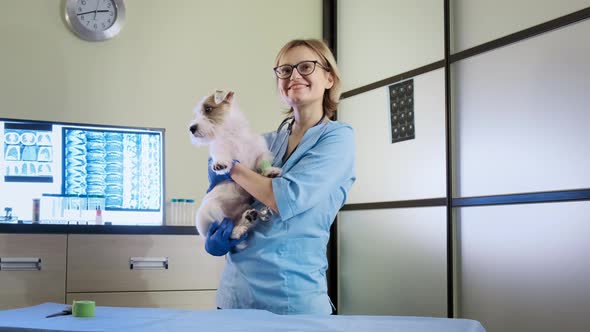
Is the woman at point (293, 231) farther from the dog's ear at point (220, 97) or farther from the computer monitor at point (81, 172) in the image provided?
the computer monitor at point (81, 172)

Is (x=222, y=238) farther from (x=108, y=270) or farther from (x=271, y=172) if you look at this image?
(x=108, y=270)

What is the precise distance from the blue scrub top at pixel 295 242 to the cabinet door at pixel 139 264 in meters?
1.15

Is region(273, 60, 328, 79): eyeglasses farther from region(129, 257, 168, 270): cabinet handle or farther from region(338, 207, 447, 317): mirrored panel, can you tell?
region(338, 207, 447, 317): mirrored panel

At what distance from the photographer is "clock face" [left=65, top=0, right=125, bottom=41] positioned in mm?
3322

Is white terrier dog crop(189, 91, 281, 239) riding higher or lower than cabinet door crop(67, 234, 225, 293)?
higher

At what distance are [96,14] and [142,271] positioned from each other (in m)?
1.34

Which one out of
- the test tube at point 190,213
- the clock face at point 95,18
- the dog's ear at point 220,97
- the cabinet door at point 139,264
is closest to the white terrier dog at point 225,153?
the dog's ear at point 220,97

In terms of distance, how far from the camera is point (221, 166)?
5.71 ft

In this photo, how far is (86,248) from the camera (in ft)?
9.02

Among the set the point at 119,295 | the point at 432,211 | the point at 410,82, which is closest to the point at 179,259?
the point at 119,295

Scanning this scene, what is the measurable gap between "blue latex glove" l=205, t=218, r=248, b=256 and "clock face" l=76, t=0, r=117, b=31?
199 centimetres

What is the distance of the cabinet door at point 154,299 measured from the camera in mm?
2762

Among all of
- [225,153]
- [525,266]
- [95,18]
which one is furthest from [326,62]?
[95,18]

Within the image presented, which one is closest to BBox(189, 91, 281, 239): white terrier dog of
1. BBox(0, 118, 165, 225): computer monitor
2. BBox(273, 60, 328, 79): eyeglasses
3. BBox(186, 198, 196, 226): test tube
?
BBox(273, 60, 328, 79): eyeglasses
